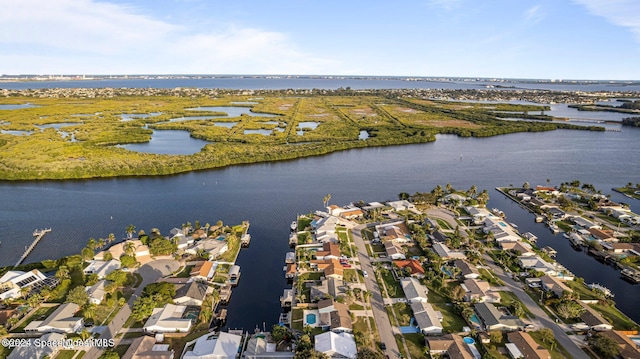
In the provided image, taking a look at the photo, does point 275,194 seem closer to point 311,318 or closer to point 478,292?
point 311,318

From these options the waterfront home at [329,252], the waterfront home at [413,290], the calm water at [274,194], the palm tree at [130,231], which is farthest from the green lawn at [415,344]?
the palm tree at [130,231]

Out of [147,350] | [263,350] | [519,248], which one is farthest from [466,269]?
[147,350]

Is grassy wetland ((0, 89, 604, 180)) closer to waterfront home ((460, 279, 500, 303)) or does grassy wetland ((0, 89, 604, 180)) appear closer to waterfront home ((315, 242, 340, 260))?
waterfront home ((315, 242, 340, 260))

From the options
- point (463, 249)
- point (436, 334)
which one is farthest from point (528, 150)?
point (436, 334)

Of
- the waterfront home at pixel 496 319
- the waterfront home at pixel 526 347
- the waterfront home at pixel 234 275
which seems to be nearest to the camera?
the waterfront home at pixel 526 347

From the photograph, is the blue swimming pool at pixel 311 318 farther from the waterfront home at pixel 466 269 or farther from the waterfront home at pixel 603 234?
the waterfront home at pixel 603 234

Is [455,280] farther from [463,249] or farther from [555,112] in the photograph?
[555,112]
